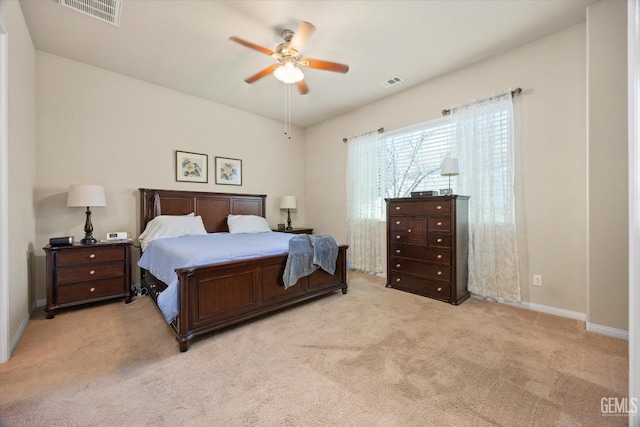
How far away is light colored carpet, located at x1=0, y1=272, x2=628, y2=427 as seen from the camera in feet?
4.85

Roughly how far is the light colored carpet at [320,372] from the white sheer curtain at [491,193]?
0.48 m

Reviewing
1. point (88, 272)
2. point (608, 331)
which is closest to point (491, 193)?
point (608, 331)

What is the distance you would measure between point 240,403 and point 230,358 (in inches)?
20.2

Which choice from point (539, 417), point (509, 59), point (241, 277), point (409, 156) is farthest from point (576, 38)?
point (241, 277)

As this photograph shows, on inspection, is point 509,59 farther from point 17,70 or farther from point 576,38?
point 17,70

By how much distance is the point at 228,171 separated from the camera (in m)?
4.75

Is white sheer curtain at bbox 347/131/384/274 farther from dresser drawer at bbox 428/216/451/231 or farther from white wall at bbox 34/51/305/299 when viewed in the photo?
white wall at bbox 34/51/305/299

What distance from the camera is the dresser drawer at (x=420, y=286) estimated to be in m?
3.21

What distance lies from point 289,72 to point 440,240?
262cm

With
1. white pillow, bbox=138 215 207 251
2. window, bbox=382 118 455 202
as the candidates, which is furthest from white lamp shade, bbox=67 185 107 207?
window, bbox=382 118 455 202

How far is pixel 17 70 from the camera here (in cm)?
240

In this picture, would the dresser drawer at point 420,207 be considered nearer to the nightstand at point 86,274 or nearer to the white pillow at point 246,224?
the white pillow at point 246,224

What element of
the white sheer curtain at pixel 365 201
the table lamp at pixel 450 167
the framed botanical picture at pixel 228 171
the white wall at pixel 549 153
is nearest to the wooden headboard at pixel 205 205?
the framed botanical picture at pixel 228 171

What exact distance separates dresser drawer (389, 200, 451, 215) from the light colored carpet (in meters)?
1.23
